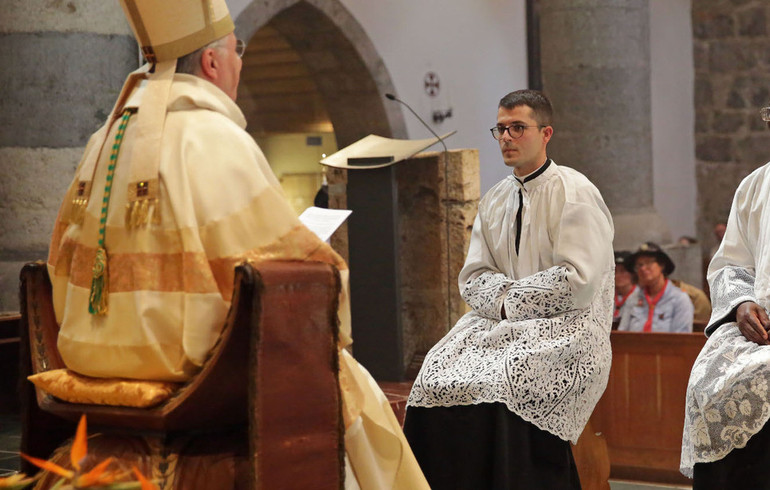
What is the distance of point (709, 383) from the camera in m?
3.95

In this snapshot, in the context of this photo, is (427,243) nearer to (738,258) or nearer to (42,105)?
(738,258)

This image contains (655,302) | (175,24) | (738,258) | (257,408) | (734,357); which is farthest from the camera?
(655,302)

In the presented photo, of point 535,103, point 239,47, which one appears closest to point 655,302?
point 535,103

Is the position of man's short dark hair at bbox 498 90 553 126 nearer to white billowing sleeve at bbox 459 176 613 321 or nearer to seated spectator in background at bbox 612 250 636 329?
white billowing sleeve at bbox 459 176 613 321

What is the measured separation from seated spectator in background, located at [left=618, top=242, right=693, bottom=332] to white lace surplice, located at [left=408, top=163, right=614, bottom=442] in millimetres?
2756

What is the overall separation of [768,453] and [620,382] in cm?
233

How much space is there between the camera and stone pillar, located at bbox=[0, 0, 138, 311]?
621 cm

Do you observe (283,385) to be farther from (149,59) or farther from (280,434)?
(149,59)

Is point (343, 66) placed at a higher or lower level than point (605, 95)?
higher

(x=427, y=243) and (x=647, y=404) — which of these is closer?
(x=647, y=404)

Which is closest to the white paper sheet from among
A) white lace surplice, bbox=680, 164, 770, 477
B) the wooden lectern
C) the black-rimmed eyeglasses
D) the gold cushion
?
the black-rimmed eyeglasses

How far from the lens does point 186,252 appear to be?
2607 mm

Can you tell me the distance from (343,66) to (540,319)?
6.11 m

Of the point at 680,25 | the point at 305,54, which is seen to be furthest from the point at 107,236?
the point at 680,25
